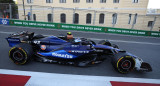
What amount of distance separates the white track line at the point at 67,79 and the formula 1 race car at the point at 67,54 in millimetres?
401

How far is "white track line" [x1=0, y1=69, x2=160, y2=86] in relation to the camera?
10.8ft

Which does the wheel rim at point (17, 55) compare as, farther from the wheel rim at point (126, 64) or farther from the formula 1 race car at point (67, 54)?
the wheel rim at point (126, 64)

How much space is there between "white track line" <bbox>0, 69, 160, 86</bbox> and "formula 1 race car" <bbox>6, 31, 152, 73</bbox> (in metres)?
0.40

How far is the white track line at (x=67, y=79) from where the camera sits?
330cm

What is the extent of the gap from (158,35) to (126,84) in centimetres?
1257

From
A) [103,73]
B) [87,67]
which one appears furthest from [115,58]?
[87,67]

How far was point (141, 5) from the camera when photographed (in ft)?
71.7

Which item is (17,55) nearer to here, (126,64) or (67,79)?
(67,79)

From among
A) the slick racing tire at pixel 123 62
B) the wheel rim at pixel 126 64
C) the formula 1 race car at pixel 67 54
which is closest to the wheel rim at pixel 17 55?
the formula 1 race car at pixel 67 54

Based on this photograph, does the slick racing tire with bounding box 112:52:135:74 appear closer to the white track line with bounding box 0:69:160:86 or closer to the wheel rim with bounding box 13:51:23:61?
the white track line with bounding box 0:69:160:86

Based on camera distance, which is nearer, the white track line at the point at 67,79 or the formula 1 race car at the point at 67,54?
the white track line at the point at 67,79

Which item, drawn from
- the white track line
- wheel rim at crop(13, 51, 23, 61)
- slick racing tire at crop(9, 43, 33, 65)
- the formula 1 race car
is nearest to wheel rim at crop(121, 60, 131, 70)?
the formula 1 race car

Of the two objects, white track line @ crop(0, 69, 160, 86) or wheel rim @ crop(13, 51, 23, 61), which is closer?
white track line @ crop(0, 69, 160, 86)

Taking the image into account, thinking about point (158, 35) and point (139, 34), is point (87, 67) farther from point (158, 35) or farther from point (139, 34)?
point (158, 35)
